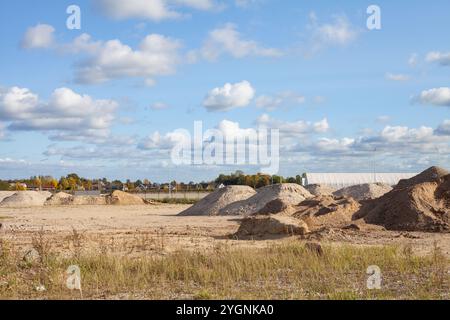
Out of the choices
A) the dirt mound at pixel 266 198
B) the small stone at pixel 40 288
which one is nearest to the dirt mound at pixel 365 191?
the dirt mound at pixel 266 198

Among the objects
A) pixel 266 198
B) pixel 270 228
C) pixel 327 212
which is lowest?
pixel 270 228

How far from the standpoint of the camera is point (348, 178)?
68.5 metres

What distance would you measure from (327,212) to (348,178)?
4181 cm

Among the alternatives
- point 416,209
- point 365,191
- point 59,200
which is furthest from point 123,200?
point 416,209

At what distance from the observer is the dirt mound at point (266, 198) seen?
36.9m

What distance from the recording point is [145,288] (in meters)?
11.5

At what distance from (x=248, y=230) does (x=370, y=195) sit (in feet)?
72.4

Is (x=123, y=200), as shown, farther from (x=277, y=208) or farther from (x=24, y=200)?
(x=277, y=208)

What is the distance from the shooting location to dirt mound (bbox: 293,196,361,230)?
26195 millimetres

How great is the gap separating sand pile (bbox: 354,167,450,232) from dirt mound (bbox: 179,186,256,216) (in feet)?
40.0

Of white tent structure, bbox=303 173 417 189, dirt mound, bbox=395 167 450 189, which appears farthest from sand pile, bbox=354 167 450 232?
white tent structure, bbox=303 173 417 189
